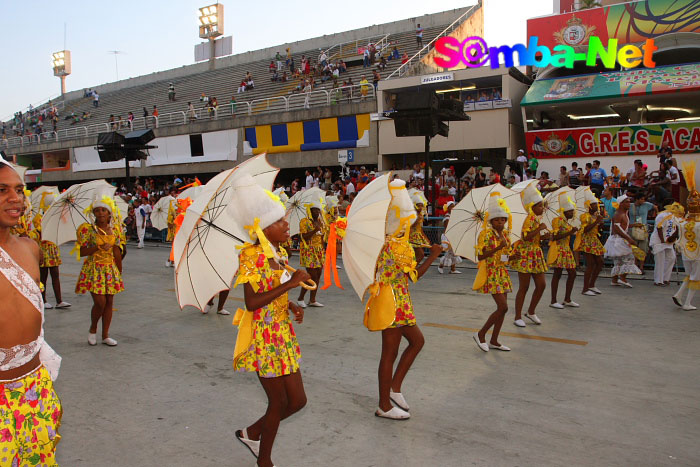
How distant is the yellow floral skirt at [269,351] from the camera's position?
3389mm

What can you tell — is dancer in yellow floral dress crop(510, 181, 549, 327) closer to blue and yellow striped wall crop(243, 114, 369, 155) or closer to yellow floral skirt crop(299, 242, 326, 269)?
yellow floral skirt crop(299, 242, 326, 269)

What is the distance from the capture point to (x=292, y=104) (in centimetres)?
2828

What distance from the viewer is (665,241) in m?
9.27

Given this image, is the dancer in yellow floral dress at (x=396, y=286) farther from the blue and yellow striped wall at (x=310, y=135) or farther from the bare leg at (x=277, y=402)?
the blue and yellow striped wall at (x=310, y=135)

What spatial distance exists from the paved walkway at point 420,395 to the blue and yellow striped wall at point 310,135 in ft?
59.9

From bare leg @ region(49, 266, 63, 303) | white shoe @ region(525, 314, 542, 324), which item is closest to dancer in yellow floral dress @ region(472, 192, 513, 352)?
white shoe @ region(525, 314, 542, 324)

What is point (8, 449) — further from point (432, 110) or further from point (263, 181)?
point (432, 110)

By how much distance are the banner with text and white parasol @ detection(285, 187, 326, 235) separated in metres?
13.9

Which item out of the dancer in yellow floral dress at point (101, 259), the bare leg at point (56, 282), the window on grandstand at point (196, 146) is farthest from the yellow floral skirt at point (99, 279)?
the window on grandstand at point (196, 146)

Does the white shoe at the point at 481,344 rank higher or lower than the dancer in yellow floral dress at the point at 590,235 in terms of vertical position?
lower

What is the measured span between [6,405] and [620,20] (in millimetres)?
24139

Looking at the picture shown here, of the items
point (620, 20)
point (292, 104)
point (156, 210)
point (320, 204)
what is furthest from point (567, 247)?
point (292, 104)

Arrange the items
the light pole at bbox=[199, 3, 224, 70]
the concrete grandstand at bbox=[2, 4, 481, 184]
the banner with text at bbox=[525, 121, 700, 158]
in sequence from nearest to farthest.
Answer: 1. the banner with text at bbox=[525, 121, 700, 158]
2. the concrete grandstand at bbox=[2, 4, 481, 184]
3. the light pole at bbox=[199, 3, 224, 70]

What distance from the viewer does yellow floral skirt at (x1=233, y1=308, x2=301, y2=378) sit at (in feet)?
11.1
